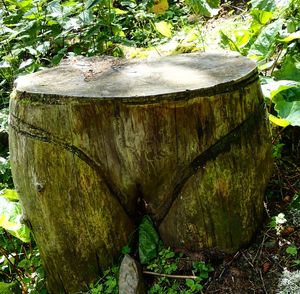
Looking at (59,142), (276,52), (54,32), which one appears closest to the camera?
(59,142)

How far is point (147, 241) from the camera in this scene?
6.63 feet

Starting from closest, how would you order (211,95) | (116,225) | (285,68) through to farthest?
(211,95) < (116,225) < (285,68)

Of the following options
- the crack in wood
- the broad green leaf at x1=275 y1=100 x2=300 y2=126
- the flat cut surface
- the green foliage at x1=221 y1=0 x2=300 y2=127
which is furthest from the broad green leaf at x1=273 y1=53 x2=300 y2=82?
the crack in wood

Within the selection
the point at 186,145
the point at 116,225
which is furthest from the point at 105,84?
the point at 116,225

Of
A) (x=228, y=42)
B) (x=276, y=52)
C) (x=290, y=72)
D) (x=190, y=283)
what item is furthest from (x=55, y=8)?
(x=190, y=283)

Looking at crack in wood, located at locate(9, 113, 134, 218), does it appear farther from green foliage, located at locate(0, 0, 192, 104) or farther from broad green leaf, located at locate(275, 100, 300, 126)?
green foliage, located at locate(0, 0, 192, 104)

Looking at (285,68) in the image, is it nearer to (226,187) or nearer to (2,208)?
(226,187)

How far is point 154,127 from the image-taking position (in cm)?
174

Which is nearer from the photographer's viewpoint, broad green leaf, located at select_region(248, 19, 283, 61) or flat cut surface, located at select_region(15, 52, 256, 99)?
flat cut surface, located at select_region(15, 52, 256, 99)

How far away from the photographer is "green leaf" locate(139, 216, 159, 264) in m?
2.01

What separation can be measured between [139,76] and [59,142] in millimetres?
468

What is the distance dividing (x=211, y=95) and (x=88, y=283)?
1.12 meters

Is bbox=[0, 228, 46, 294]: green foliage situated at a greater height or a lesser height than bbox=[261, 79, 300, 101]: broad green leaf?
lesser

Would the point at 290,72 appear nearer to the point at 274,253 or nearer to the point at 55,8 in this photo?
the point at 274,253
